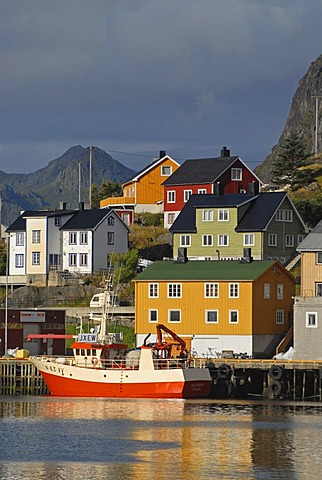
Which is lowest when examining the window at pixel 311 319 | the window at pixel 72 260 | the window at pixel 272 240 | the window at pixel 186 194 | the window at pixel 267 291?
the window at pixel 311 319

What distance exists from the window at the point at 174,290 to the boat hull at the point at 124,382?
12.7 meters

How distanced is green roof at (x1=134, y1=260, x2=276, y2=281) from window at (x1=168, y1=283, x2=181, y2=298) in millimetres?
500

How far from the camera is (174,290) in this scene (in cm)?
8688

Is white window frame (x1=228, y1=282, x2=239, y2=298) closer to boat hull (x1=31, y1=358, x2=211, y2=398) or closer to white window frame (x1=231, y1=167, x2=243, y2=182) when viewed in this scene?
boat hull (x1=31, y1=358, x2=211, y2=398)

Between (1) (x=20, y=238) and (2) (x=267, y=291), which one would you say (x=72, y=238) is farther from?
(2) (x=267, y=291)

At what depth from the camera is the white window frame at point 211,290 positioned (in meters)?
85.2

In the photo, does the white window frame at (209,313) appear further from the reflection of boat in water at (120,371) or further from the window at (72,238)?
the window at (72,238)

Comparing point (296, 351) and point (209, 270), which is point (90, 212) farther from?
point (296, 351)

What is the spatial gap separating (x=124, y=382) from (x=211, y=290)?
43.1 feet

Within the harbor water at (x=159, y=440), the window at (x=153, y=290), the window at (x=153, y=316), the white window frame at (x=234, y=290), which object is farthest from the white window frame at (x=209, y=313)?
the harbor water at (x=159, y=440)

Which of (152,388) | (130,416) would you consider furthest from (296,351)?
(130,416)

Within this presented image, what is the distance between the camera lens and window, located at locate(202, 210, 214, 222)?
106 m

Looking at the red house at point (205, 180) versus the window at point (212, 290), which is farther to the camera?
the red house at point (205, 180)

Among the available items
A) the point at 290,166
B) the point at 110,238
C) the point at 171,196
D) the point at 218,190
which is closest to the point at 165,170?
the point at 171,196
